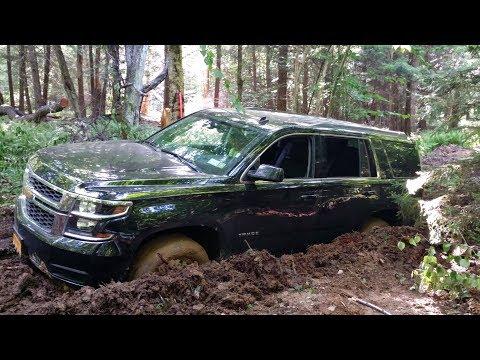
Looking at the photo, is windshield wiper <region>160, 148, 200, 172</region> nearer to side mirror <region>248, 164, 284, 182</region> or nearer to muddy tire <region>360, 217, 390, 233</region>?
side mirror <region>248, 164, 284, 182</region>

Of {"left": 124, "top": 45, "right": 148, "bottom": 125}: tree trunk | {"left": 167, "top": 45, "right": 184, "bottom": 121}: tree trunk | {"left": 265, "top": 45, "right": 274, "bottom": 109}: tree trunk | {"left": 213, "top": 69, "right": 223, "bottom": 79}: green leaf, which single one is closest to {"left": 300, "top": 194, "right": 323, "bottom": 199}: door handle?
{"left": 213, "top": 69, "right": 223, "bottom": 79}: green leaf

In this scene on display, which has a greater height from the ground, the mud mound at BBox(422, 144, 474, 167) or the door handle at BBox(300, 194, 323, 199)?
the door handle at BBox(300, 194, 323, 199)

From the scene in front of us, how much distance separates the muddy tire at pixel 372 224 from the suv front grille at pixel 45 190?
391cm

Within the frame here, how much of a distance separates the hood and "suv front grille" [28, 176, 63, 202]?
81 mm

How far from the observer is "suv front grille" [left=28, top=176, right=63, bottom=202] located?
13.6 feet

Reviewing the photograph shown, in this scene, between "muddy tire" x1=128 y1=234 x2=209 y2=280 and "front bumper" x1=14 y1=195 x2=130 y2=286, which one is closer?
"front bumper" x1=14 y1=195 x2=130 y2=286

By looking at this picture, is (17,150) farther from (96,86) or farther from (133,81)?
(96,86)

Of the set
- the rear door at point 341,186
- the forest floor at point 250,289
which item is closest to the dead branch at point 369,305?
the forest floor at point 250,289

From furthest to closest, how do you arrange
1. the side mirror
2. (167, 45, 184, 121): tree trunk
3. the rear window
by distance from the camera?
(167, 45, 184, 121): tree trunk → the rear window → the side mirror

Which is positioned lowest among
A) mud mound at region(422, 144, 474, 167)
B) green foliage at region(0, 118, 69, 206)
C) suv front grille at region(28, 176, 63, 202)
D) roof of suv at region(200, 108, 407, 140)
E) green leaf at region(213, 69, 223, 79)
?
mud mound at region(422, 144, 474, 167)

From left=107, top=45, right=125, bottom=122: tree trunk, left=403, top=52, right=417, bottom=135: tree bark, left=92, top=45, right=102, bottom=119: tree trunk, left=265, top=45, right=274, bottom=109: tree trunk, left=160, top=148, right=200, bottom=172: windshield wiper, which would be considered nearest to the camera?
left=160, top=148, right=200, bottom=172: windshield wiper

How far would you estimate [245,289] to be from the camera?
4.34 meters
